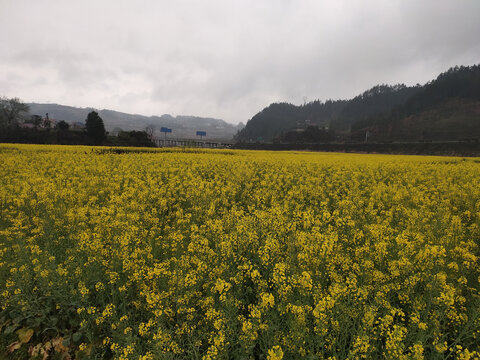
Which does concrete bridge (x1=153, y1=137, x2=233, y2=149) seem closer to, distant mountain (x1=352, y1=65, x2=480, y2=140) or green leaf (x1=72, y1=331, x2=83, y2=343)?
distant mountain (x1=352, y1=65, x2=480, y2=140)

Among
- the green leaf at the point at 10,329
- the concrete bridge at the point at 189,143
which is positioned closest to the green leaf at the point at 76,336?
the green leaf at the point at 10,329

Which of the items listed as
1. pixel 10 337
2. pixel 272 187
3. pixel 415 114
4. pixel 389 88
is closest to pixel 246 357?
pixel 10 337

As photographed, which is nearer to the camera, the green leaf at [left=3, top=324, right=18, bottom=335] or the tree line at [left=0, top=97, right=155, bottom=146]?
the green leaf at [left=3, top=324, right=18, bottom=335]

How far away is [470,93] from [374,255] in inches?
7017

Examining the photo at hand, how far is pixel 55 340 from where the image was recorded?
12.5 feet

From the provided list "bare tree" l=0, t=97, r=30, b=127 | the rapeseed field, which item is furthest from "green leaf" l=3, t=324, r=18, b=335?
"bare tree" l=0, t=97, r=30, b=127

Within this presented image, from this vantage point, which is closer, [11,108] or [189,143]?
[11,108]

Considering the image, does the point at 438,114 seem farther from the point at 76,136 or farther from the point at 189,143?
the point at 76,136

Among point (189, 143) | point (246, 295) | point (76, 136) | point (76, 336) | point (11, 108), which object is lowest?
point (76, 336)

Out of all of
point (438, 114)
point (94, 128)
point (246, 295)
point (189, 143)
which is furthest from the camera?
point (438, 114)

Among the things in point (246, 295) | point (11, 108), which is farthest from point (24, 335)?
point (11, 108)

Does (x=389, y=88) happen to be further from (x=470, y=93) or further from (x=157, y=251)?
(x=157, y=251)

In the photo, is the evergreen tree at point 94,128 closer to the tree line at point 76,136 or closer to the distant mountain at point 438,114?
the tree line at point 76,136

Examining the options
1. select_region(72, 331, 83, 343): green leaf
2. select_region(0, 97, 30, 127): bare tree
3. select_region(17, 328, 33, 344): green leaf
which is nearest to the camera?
select_region(72, 331, 83, 343): green leaf
